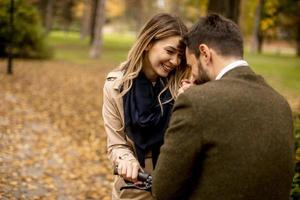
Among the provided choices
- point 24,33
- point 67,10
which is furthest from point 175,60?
point 67,10

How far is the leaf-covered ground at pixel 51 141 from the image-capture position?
6.77 metres

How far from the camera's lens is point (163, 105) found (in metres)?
2.82

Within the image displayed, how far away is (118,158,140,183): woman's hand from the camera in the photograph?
252cm

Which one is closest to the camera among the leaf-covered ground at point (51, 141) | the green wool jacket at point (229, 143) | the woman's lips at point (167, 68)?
the green wool jacket at point (229, 143)

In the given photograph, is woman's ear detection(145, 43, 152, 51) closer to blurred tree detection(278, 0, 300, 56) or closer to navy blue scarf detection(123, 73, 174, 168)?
navy blue scarf detection(123, 73, 174, 168)

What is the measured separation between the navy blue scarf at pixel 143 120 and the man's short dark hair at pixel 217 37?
0.64 meters

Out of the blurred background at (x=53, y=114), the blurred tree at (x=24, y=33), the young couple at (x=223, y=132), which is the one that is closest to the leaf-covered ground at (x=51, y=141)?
the blurred background at (x=53, y=114)

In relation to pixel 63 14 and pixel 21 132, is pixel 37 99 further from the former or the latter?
pixel 63 14

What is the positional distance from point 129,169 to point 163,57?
0.70m

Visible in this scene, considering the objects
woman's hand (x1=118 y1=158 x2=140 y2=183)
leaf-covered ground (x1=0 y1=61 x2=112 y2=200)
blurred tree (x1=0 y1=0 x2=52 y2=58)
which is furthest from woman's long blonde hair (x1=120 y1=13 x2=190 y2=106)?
blurred tree (x1=0 y1=0 x2=52 y2=58)

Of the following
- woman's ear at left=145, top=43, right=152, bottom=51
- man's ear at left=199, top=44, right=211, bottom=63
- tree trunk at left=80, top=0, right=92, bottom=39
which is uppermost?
man's ear at left=199, top=44, right=211, bottom=63

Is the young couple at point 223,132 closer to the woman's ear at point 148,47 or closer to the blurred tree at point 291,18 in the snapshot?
the woman's ear at point 148,47

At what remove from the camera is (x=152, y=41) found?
281 cm

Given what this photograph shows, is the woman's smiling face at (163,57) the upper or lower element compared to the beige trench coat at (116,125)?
upper
